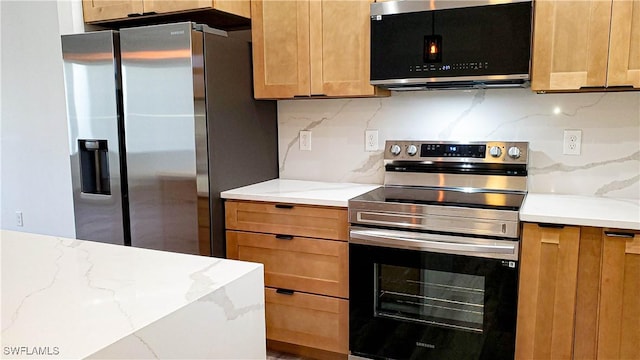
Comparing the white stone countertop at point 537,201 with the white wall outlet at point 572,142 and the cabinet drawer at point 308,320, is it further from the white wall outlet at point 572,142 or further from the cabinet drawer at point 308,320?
the cabinet drawer at point 308,320

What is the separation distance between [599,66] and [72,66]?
2581mm

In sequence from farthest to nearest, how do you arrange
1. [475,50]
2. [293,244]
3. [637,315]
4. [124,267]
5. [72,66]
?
[72,66] < [293,244] < [475,50] < [637,315] < [124,267]

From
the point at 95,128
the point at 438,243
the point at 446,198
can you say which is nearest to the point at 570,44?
the point at 446,198

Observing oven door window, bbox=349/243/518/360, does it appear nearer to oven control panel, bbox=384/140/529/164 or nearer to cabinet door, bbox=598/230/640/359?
cabinet door, bbox=598/230/640/359

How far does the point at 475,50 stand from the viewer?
231 centimetres

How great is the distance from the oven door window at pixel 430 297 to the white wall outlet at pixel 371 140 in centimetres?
82

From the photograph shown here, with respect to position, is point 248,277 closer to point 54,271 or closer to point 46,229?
point 54,271

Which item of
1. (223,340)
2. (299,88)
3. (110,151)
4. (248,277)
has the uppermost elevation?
(299,88)

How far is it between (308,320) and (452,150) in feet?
3.81

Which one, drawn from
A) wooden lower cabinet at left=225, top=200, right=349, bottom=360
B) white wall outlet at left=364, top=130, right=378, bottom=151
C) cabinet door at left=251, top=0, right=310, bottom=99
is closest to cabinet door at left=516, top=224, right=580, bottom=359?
wooden lower cabinet at left=225, top=200, right=349, bottom=360

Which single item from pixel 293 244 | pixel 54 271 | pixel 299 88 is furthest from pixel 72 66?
pixel 54 271

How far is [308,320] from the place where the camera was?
2.57 meters

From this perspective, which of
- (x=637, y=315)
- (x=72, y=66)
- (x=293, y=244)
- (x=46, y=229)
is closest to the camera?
(x=637, y=315)

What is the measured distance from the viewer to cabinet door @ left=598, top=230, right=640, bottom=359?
195 cm
